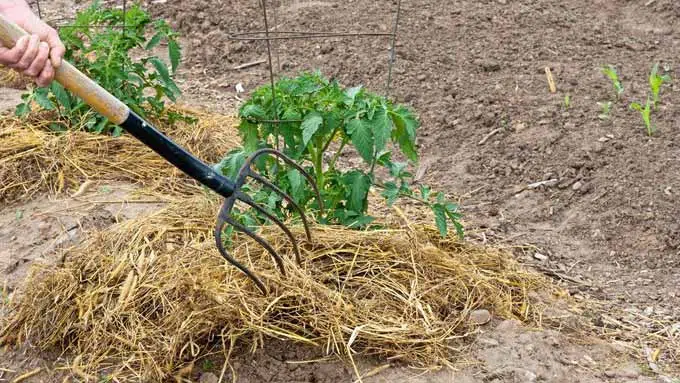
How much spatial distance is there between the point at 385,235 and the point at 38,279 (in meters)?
1.22

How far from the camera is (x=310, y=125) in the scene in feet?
10.5

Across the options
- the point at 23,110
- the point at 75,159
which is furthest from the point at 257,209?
the point at 23,110

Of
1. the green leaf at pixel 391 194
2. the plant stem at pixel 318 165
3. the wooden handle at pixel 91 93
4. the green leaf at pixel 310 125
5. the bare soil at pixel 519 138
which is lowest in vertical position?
the bare soil at pixel 519 138

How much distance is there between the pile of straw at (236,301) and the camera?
3008 millimetres

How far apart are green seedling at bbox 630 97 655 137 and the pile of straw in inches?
55.6

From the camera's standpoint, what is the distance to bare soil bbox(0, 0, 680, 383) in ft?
10.4

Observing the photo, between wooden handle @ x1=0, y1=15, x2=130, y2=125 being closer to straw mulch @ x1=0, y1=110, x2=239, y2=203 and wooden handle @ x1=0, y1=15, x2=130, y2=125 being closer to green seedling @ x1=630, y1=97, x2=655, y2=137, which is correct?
straw mulch @ x1=0, y1=110, x2=239, y2=203

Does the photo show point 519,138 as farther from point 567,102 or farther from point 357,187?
point 357,187

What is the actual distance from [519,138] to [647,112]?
24.2 inches

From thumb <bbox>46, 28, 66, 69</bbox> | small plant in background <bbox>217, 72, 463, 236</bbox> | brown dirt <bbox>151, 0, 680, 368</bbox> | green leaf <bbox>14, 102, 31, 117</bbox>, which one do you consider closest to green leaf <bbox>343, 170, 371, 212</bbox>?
small plant in background <bbox>217, 72, 463, 236</bbox>

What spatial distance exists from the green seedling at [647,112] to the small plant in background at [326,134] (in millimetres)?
1481

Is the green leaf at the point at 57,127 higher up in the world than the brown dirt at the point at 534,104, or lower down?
higher up

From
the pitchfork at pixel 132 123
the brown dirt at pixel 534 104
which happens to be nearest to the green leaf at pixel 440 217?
the brown dirt at pixel 534 104

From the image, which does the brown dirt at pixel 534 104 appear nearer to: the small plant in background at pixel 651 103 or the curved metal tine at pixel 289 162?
the small plant in background at pixel 651 103
